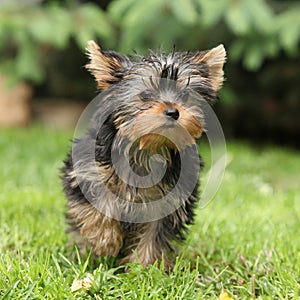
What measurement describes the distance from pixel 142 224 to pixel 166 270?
12.9 inches

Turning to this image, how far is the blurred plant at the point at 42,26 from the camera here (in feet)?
24.0

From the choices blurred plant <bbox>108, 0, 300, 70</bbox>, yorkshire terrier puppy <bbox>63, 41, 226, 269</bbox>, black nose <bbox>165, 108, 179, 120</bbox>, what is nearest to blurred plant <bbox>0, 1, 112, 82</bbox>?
blurred plant <bbox>108, 0, 300, 70</bbox>

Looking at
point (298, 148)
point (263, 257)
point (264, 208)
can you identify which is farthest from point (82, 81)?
point (263, 257)

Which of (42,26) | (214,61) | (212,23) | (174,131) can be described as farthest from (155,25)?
(174,131)

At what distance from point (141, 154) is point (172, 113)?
0.40m

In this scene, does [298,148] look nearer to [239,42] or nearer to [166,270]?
[239,42]

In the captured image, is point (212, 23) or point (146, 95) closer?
point (146, 95)

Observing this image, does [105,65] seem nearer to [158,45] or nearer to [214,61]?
[214,61]

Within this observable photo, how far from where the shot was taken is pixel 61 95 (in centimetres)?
1167

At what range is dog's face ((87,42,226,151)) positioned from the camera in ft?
10.6

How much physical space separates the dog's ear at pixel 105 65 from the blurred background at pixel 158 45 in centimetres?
114

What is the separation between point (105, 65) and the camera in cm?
345

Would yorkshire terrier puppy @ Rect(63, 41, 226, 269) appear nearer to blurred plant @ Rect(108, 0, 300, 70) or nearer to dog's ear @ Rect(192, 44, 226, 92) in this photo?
dog's ear @ Rect(192, 44, 226, 92)

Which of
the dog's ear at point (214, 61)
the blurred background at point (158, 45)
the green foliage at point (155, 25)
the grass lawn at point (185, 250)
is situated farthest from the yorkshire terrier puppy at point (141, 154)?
the green foliage at point (155, 25)
